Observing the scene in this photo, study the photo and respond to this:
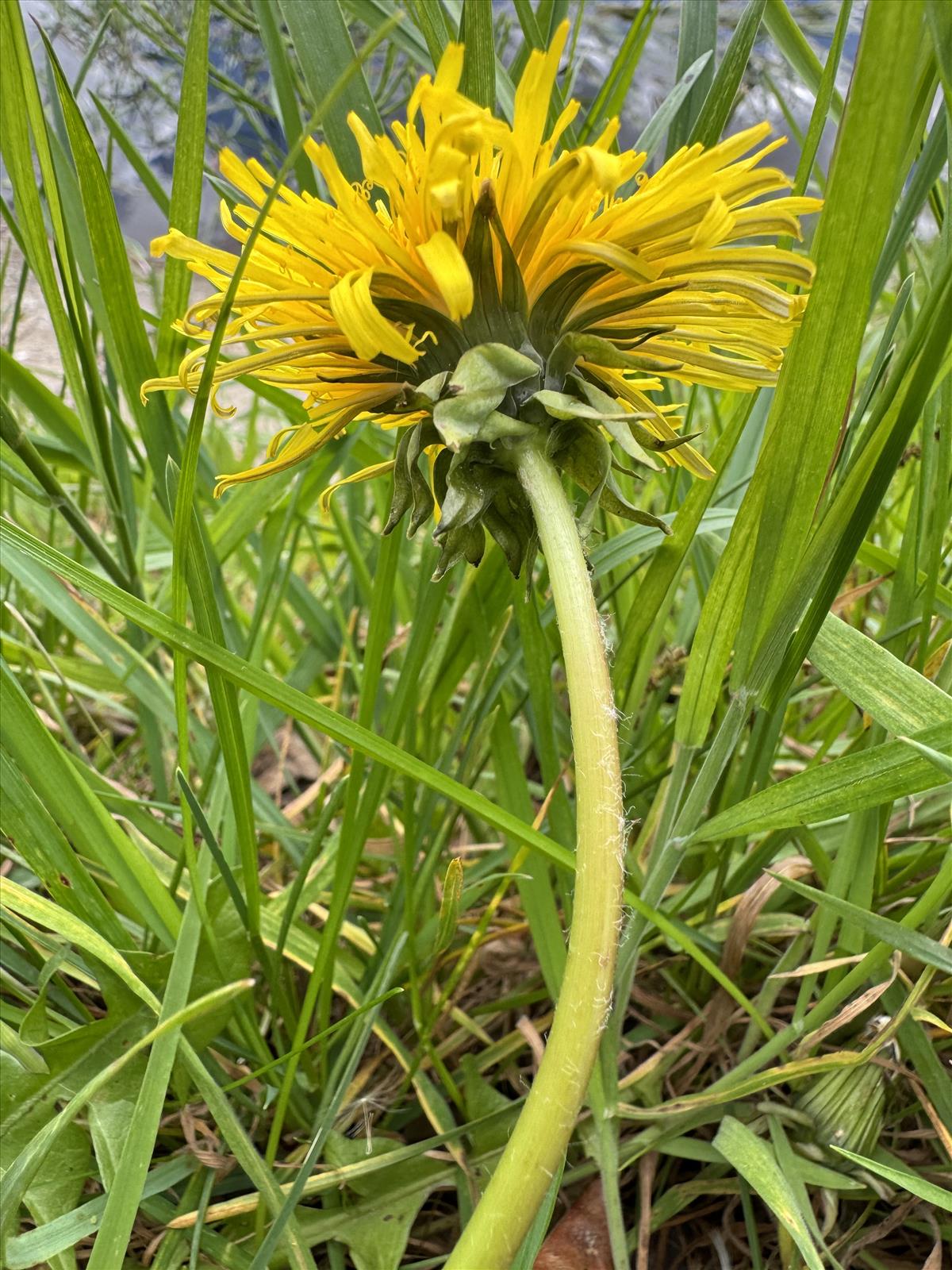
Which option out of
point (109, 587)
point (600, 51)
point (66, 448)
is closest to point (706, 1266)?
point (109, 587)

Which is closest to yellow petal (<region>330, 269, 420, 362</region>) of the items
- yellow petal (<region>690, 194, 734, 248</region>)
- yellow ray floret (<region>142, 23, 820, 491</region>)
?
yellow ray floret (<region>142, 23, 820, 491</region>)

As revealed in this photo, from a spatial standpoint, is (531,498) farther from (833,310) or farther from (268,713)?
(268,713)

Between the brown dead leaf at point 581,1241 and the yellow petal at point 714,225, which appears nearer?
the yellow petal at point 714,225

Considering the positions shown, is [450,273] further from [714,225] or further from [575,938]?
[575,938]

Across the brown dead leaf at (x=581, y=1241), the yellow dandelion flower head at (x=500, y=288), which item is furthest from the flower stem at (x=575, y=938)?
the brown dead leaf at (x=581, y=1241)

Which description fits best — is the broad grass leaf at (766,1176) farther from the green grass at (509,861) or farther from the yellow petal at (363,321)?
the yellow petal at (363,321)

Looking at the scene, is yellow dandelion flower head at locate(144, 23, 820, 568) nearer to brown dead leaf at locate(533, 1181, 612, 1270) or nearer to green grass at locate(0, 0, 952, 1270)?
green grass at locate(0, 0, 952, 1270)

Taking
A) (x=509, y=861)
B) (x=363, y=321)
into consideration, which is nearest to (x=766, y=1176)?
(x=509, y=861)
